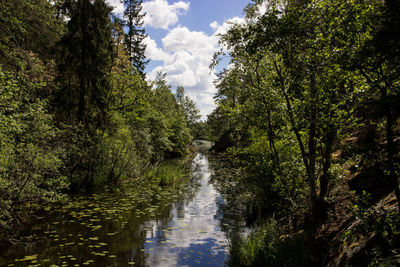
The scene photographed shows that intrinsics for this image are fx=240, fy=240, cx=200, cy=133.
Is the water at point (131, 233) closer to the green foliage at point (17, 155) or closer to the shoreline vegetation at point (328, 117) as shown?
the green foliage at point (17, 155)

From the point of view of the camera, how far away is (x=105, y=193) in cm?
1316

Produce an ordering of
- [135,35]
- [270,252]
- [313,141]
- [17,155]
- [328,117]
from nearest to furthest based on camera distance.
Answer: [328,117] < [270,252] < [313,141] < [17,155] < [135,35]

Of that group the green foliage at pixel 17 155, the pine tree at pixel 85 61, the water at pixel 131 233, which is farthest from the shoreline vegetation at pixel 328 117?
the pine tree at pixel 85 61

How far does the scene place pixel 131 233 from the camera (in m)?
8.24

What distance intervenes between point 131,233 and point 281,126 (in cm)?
615

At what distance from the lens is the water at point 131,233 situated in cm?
639

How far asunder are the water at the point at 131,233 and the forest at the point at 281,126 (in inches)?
17.2

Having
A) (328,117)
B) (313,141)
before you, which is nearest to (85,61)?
(313,141)

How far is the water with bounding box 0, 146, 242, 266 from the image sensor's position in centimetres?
639

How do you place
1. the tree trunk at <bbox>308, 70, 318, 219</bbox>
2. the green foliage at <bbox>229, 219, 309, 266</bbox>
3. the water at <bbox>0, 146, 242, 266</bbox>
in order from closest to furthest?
the green foliage at <bbox>229, 219, 309, 266</bbox>, the tree trunk at <bbox>308, 70, 318, 219</bbox>, the water at <bbox>0, 146, 242, 266</bbox>

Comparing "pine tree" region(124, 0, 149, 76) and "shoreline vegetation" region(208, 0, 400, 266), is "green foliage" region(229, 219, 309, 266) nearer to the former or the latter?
"shoreline vegetation" region(208, 0, 400, 266)

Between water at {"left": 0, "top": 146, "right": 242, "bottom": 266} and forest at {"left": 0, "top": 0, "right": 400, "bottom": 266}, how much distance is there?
1.43ft

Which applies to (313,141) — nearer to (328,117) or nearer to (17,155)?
(328,117)

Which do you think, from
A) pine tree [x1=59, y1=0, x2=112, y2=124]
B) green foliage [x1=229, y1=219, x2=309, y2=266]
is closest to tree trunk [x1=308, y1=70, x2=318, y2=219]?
green foliage [x1=229, y1=219, x2=309, y2=266]
